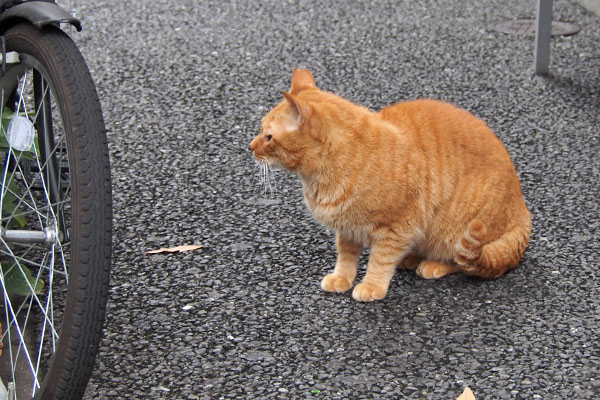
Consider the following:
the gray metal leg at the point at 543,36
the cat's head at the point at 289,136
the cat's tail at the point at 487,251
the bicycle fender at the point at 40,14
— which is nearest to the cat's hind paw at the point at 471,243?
the cat's tail at the point at 487,251

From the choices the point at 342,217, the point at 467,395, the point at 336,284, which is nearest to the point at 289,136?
the point at 342,217

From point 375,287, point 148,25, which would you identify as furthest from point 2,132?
point 148,25

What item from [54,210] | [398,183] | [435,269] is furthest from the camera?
[435,269]

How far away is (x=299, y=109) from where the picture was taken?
2.93 m

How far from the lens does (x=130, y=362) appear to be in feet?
9.14

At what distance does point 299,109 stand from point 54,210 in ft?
3.01

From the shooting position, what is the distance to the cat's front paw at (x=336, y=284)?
10.6ft

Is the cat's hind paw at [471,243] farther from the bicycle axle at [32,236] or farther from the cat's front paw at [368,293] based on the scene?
the bicycle axle at [32,236]

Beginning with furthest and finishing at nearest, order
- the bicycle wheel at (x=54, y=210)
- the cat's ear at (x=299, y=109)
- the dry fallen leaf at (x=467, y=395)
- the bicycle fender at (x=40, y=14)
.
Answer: the cat's ear at (x=299, y=109) < the dry fallen leaf at (x=467, y=395) < the bicycle fender at (x=40, y=14) < the bicycle wheel at (x=54, y=210)

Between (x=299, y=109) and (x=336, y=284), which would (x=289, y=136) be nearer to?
(x=299, y=109)

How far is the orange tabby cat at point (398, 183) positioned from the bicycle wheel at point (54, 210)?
2.65 feet

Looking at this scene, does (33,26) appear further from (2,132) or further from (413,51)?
(413,51)

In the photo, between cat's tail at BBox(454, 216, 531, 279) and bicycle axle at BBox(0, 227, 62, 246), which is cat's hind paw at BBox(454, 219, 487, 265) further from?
bicycle axle at BBox(0, 227, 62, 246)

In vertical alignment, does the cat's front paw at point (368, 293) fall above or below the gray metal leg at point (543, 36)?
below
